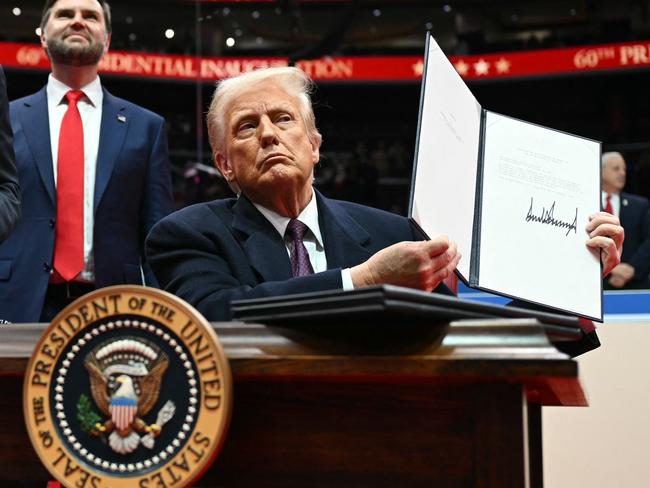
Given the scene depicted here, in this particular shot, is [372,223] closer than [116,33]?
Yes

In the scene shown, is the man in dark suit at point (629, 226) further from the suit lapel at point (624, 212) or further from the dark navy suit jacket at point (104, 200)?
the dark navy suit jacket at point (104, 200)

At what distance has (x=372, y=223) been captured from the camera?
5.47 ft

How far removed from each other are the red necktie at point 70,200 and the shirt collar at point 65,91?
7 centimetres

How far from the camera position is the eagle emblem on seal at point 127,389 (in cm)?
80

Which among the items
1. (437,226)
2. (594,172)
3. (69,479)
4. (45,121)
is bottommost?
(69,479)

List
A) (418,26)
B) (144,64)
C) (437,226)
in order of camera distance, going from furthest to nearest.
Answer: (418,26), (144,64), (437,226)

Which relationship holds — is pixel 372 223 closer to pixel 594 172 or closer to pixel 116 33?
pixel 594 172

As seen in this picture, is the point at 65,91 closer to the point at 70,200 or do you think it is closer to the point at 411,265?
the point at 70,200

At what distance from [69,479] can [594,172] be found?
1047 millimetres

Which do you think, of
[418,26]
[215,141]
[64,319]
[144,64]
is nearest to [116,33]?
[144,64]

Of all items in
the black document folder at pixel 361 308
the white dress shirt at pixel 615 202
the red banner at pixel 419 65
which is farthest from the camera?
the red banner at pixel 419 65

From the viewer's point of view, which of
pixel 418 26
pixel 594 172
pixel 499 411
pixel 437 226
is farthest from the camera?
pixel 418 26

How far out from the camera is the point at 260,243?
1.49 meters
